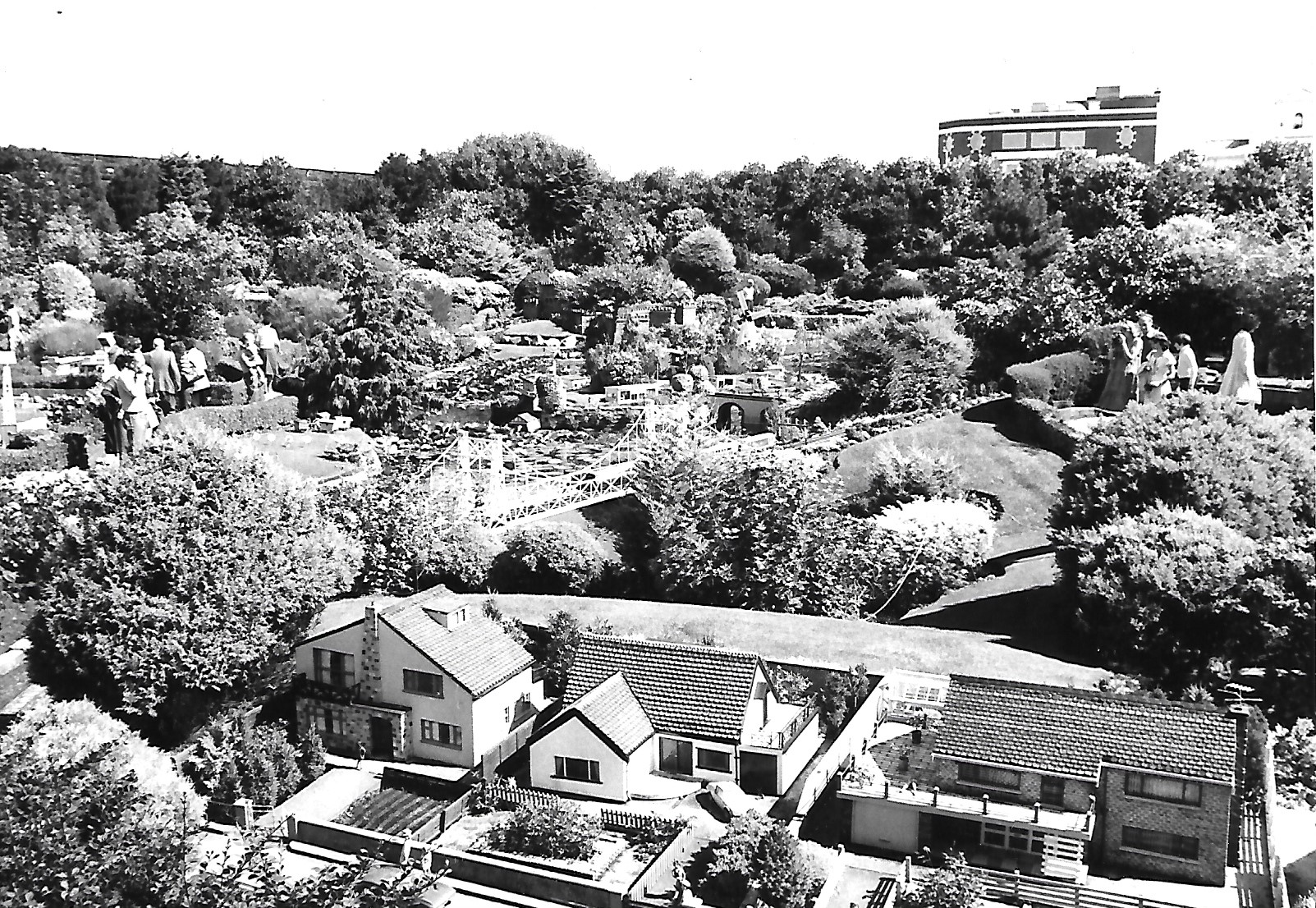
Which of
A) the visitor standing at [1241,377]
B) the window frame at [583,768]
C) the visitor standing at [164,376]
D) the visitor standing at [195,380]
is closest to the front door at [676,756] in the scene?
the window frame at [583,768]

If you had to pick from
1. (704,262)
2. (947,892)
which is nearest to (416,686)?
(947,892)

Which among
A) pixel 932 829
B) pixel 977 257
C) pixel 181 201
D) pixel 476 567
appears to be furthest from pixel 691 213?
pixel 932 829

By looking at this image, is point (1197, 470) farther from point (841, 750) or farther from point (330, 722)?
point (330, 722)

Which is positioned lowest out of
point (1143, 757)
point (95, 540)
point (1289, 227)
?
point (1143, 757)

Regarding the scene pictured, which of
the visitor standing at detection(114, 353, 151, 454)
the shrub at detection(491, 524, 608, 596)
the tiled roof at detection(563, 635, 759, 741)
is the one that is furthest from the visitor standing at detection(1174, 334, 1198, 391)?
the visitor standing at detection(114, 353, 151, 454)

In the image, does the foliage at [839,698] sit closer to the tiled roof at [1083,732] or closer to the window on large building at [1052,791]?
the tiled roof at [1083,732]

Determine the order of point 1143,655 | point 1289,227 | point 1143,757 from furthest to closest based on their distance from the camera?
point 1289,227, point 1143,655, point 1143,757

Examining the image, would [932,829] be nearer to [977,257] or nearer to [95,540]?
[95,540]
